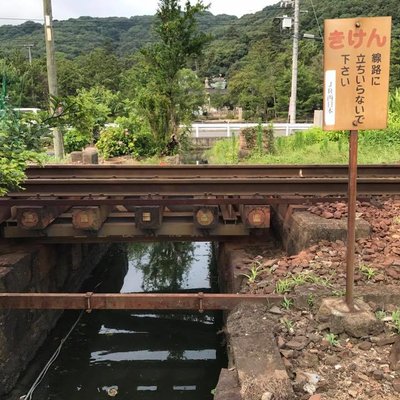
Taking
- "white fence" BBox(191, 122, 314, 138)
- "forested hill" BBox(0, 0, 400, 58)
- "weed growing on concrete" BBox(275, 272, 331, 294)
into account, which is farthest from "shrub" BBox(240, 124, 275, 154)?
"forested hill" BBox(0, 0, 400, 58)

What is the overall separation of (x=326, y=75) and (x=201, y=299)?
2081mm

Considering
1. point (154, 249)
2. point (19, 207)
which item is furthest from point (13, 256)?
point (154, 249)

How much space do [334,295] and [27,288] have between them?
343 cm

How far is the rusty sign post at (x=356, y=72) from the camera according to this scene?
3182 mm

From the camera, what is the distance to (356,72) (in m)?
3.23

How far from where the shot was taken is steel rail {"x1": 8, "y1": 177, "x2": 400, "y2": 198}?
550cm

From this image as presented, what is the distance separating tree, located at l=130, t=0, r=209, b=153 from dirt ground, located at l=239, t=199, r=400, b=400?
8.86m

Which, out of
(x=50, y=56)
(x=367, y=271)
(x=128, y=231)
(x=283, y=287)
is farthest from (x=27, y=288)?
(x=50, y=56)

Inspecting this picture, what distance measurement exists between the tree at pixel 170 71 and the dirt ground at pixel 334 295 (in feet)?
29.1

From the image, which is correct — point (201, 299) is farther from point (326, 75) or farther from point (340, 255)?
point (326, 75)

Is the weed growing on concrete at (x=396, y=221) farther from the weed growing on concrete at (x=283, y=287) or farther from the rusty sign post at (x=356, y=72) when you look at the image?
the rusty sign post at (x=356, y=72)


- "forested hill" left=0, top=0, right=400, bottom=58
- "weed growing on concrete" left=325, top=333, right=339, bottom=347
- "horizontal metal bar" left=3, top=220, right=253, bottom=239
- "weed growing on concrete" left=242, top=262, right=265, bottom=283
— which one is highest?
"forested hill" left=0, top=0, right=400, bottom=58

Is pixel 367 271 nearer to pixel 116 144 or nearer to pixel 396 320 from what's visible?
pixel 396 320

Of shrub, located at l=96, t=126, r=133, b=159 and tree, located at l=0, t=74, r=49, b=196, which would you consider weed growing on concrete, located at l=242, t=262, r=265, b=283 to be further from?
shrub, located at l=96, t=126, r=133, b=159
